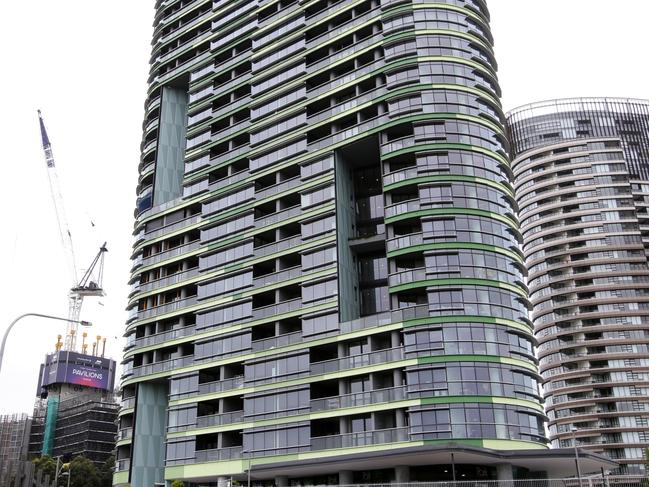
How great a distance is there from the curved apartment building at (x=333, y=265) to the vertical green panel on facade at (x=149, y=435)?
0.23 m

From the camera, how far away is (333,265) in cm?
6531

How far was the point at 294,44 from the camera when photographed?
79.2 metres

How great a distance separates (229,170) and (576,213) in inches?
3558

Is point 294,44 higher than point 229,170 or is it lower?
higher

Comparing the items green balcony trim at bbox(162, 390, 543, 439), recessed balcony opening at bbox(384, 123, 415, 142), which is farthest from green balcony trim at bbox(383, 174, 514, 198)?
green balcony trim at bbox(162, 390, 543, 439)

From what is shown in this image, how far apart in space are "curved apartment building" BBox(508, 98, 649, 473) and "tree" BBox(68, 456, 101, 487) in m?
89.5

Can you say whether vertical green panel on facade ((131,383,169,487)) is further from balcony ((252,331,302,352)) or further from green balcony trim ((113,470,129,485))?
balcony ((252,331,302,352))

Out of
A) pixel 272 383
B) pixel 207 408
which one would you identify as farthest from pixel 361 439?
pixel 207 408

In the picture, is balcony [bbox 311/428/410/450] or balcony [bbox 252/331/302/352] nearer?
balcony [bbox 311/428/410/450]

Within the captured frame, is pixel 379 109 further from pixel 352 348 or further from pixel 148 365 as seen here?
pixel 148 365

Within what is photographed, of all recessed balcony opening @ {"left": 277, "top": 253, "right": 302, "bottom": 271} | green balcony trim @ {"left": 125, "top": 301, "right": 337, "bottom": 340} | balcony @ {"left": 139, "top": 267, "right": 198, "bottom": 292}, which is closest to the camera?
green balcony trim @ {"left": 125, "top": 301, "right": 337, "bottom": 340}

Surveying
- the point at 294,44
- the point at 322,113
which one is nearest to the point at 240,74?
the point at 294,44

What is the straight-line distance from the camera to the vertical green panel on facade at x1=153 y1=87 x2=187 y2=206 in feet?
292

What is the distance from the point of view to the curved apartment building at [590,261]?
428 feet
